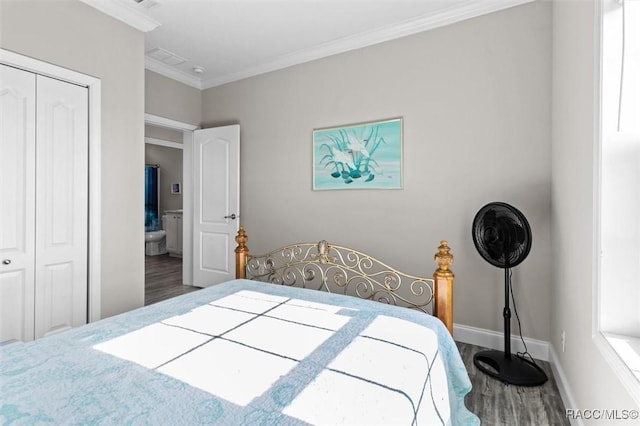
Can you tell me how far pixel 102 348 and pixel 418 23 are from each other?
3.22 metres

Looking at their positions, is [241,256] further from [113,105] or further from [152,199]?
[152,199]

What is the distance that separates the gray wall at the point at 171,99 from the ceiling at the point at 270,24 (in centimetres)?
17

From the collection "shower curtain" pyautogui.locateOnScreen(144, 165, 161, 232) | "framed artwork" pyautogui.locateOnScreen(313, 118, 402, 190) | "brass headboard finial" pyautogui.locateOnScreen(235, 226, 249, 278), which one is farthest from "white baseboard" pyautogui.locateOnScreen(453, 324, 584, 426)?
"shower curtain" pyautogui.locateOnScreen(144, 165, 161, 232)

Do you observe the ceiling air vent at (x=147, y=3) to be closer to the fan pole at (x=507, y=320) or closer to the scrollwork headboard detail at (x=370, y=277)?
the scrollwork headboard detail at (x=370, y=277)

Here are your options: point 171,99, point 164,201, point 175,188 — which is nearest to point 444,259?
point 171,99

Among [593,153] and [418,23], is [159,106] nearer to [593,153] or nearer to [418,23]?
[418,23]

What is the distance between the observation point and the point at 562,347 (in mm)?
1998

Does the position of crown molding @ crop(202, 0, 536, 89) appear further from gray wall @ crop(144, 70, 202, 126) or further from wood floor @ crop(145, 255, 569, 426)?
wood floor @ crop(145, 255, 569, 426)

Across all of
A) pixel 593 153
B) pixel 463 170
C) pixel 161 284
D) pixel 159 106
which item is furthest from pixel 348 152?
pixel 161 284

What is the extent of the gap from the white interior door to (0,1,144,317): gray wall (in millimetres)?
1192

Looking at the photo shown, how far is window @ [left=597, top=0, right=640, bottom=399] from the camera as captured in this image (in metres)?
1.17

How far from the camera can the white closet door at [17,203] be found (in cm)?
211

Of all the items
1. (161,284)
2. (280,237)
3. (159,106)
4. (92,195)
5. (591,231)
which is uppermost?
(159,106)

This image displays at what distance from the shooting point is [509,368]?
7.20 feet
